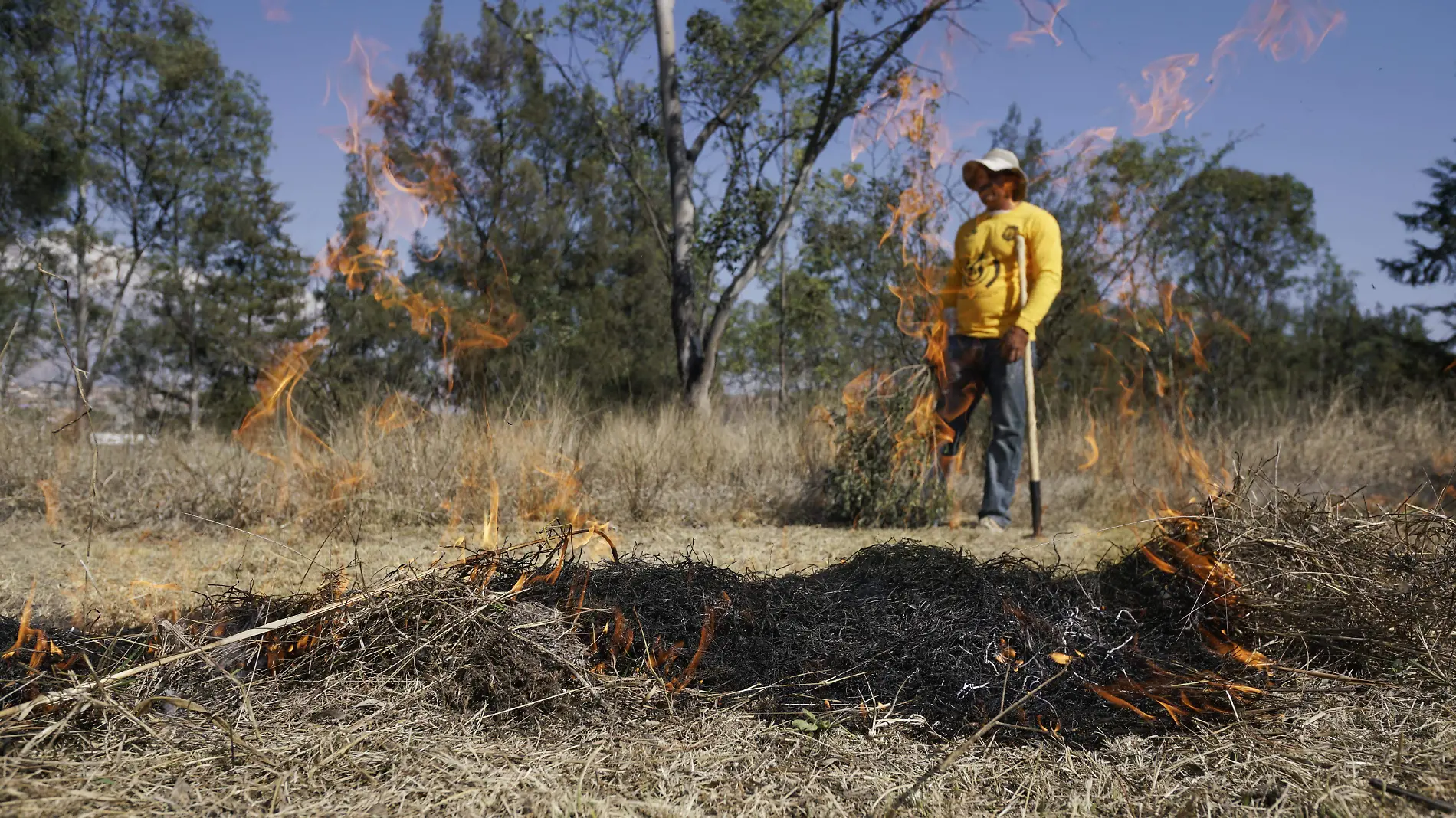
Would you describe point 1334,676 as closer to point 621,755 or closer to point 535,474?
point 621,755

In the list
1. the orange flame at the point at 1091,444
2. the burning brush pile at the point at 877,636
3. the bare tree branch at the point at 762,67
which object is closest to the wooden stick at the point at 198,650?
the burning brush pile at the point at 877,636

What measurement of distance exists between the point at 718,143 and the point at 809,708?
1129 centimetres

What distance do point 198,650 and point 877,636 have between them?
177cm

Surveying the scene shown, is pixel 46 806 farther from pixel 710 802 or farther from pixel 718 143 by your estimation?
pixel 718 143

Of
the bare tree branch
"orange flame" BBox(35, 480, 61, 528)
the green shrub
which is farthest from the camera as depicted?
the bare tree branch

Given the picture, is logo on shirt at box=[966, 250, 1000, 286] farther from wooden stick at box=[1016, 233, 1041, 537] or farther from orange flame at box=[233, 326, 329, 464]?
orange flame at box=[233, 326, 329, 464]

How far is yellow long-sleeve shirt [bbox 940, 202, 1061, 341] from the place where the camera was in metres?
5.20

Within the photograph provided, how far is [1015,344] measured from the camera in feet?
16.7

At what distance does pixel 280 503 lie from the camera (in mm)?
4980

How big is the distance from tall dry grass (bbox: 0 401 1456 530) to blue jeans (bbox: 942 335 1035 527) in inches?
21.5

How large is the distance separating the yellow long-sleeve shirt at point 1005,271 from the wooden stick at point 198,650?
140 inches

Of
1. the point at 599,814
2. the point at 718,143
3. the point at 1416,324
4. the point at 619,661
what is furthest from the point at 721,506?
the point at 1416,324

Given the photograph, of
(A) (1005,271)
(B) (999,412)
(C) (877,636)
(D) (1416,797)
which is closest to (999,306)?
(A) (1005,271)

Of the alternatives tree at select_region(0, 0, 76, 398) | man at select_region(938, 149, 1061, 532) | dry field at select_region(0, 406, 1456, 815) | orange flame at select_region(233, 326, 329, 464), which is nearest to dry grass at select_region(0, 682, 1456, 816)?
dry field at select_region(0, 406, 1456, 815)
